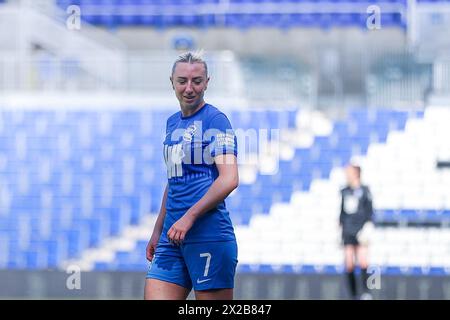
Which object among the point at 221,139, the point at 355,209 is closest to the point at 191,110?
the point at 221,139

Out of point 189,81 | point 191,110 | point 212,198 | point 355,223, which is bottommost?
point 355,223

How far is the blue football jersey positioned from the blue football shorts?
0.11 ft

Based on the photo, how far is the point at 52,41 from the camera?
55.9ft

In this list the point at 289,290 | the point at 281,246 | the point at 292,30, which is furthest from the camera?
the point at 292,30

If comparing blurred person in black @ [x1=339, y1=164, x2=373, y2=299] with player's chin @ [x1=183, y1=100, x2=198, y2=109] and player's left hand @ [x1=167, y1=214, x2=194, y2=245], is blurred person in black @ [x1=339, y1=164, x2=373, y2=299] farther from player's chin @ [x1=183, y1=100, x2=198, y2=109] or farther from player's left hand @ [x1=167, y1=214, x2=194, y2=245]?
player's left hand @ [x1=167, y1=214, x2=194, y2=245]

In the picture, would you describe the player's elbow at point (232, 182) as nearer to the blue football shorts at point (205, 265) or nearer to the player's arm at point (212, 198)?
the player's arm at point (212, 198)

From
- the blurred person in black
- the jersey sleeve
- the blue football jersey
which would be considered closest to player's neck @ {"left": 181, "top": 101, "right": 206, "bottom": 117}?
the blue football jersey

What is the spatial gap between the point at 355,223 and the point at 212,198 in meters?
6.55

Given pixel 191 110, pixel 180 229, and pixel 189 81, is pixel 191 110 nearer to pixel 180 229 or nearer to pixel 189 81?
pixel 189 81

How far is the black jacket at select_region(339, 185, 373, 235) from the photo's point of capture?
36.1ft

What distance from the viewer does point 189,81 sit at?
4.75 m

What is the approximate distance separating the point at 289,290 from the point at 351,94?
4.77 metres
